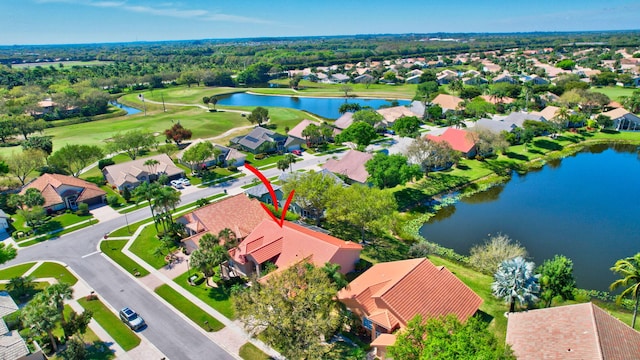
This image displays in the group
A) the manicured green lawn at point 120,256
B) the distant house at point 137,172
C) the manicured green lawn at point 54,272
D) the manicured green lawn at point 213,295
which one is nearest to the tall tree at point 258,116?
the distant house at point 137,172

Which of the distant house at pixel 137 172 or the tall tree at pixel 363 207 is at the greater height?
the tall tree at pixel 363 207

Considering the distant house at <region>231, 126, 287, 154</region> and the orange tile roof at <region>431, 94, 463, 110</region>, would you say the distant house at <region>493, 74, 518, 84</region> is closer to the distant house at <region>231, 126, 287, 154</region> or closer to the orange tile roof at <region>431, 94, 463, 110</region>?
the orange tile roof at <region>431, 94, 463, 110</region>

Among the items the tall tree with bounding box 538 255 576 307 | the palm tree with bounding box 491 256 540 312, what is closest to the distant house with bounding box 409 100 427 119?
the tall tree with bounding box 538 255 576 307

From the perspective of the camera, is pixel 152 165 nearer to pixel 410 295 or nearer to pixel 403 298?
pixel 403 298

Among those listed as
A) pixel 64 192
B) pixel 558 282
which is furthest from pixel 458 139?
pixel 64 192

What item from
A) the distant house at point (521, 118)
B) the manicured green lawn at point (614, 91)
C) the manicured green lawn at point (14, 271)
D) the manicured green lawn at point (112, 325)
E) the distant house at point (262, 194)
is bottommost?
the manicured green lawn at point (112, 325)

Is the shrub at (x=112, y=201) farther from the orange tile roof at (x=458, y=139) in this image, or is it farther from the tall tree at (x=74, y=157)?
the orange tile roof at (x=458, y=139)

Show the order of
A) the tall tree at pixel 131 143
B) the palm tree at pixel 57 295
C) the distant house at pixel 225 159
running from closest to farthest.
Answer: the palm tree at pixel 57 295, the distant house at pixel 225 159, the tall tree at pixel 131 143
